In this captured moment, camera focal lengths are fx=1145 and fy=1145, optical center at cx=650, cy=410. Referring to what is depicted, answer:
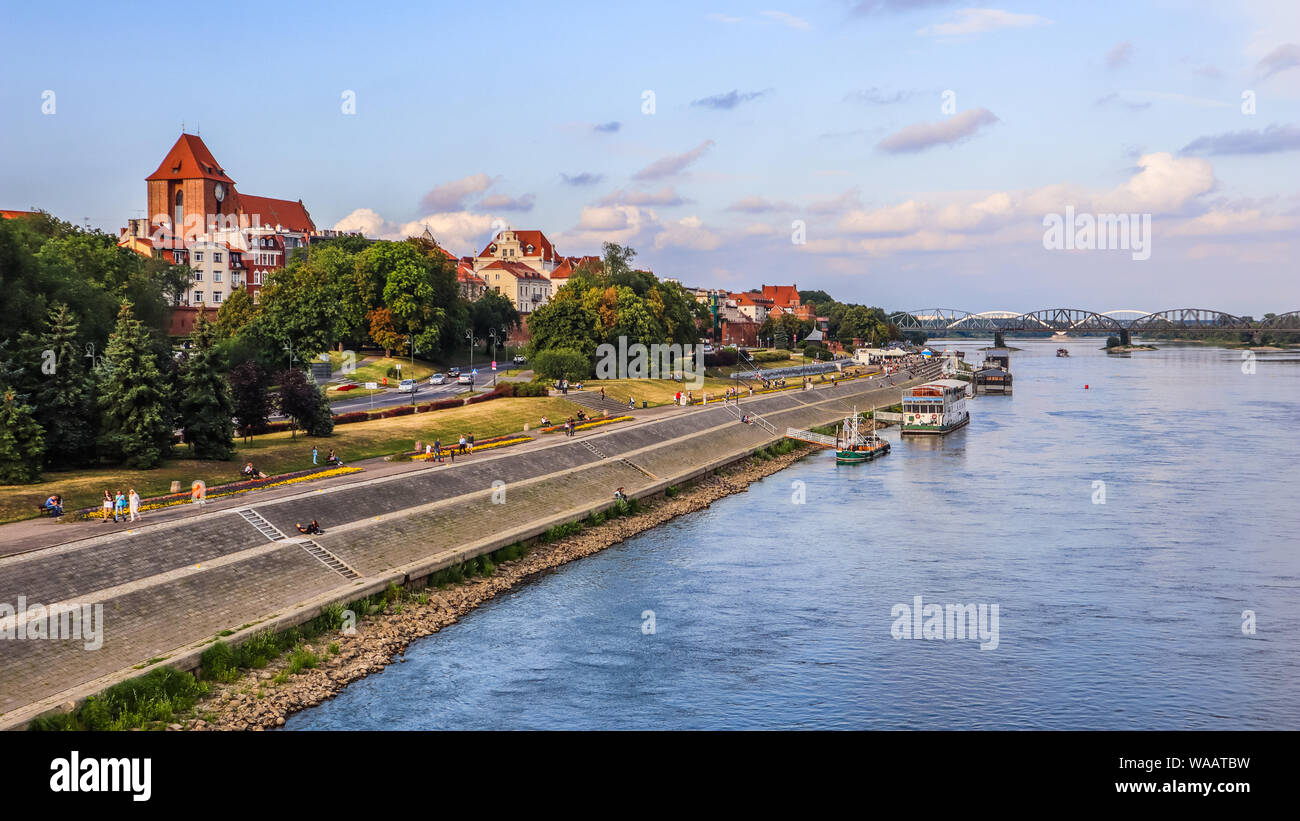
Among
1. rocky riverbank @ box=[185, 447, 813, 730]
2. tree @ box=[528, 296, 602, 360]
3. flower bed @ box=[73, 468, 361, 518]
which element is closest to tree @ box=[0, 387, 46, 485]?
flower bed @ box=[73, 468, 361, 518]

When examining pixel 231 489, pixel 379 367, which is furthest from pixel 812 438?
pixel 231 489

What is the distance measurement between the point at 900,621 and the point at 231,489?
80.6ft

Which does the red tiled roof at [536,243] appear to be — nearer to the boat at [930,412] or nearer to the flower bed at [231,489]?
the boat at [930,412]

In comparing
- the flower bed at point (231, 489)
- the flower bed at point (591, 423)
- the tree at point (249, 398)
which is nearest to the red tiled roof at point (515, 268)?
the flower bed at point (591, 423)

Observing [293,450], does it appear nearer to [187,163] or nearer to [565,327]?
[565,327]

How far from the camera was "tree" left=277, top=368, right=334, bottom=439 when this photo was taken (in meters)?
55.1

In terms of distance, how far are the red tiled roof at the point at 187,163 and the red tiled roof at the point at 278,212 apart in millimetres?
8345

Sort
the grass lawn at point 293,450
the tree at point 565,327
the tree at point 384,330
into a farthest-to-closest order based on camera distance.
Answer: the tree at point 565,327 < the tree at point 384,330 < the grass lawn at point 293,450

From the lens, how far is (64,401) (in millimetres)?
43250

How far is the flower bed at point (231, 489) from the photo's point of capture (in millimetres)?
37588

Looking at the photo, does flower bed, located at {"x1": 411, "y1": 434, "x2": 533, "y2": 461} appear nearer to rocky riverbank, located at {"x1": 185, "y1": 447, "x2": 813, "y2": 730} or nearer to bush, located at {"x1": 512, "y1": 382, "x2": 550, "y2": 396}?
rocky riverbank, located at {"x1": 185, "y1": 447, "x2": 813, "y2": 730}

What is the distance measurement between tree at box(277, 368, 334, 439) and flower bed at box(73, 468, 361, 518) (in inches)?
291
